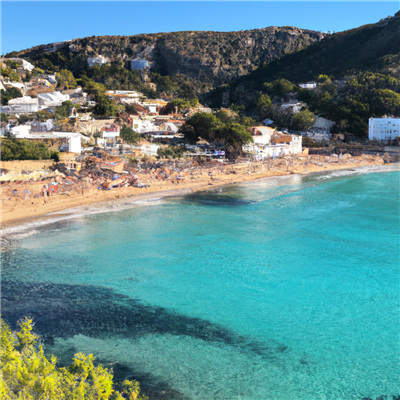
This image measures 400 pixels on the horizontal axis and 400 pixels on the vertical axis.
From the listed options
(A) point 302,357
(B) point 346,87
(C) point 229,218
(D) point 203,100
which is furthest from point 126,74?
(A) point 302,357

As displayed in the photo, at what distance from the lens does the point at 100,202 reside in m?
19.6

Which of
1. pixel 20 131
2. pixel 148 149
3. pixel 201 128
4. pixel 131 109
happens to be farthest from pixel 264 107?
pixel 20 131

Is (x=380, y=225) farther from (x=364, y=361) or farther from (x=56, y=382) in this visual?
(x=56, y=382)

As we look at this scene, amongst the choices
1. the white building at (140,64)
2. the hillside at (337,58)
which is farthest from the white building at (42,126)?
the white building at (140,64)

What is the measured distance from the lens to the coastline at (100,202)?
52.6ft

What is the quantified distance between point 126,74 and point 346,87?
31.9 metres

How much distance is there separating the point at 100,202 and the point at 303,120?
1094 inches

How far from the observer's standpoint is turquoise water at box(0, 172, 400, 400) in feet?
23.6

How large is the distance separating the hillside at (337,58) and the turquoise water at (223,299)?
4479 cm

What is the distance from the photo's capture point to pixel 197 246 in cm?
1388

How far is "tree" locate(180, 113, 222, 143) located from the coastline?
535 centimetres

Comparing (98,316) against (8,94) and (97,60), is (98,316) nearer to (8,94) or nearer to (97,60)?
(8,94)

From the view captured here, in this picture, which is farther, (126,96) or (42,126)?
(126,96)

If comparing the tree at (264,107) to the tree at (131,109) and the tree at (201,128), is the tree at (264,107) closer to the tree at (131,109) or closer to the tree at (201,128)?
the tree at (201,128)
